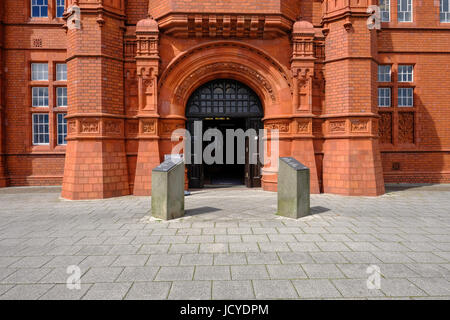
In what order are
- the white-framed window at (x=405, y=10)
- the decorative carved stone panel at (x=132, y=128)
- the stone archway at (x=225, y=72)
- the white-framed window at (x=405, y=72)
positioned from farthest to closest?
1. the white-framed window at (x=405, y=72)
2. the white-framed window at (x=405, y=10)
3. the stone archway at (x=225, y=72)
4. the decorative carved stone panel at (x=132, y=128)

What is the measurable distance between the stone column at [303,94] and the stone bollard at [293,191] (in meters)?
2.95

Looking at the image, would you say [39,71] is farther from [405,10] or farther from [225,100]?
[405,10]

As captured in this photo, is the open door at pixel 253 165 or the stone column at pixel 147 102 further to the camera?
the open door at pixel 253 165

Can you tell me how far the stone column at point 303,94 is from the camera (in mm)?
8273

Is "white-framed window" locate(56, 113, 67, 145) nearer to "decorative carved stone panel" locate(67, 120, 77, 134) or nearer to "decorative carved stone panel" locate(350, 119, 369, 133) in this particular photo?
"decorative carved stone panel" locate(67, 120, 77, 134)

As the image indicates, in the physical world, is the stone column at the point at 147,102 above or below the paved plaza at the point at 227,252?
above

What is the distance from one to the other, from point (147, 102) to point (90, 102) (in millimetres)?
1734

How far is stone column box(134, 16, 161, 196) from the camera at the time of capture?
805 centimetres

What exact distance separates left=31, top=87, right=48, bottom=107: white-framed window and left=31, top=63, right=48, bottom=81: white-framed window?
1.34 feet

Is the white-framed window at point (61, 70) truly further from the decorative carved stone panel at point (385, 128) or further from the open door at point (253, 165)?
the decorative carved stone panel at point (385, 128)

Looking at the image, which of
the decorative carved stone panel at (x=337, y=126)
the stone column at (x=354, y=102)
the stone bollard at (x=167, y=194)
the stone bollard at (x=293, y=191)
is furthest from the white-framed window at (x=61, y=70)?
the decorative carved stone panel at (x=337, y=126)

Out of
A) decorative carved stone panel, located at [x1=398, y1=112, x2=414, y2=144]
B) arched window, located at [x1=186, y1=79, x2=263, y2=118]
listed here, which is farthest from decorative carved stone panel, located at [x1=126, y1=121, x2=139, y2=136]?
decorative carved stone panel, located at [x1=398, y1=112, x2=414, y2=144]

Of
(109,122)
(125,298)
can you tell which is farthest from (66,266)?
(109,122)
